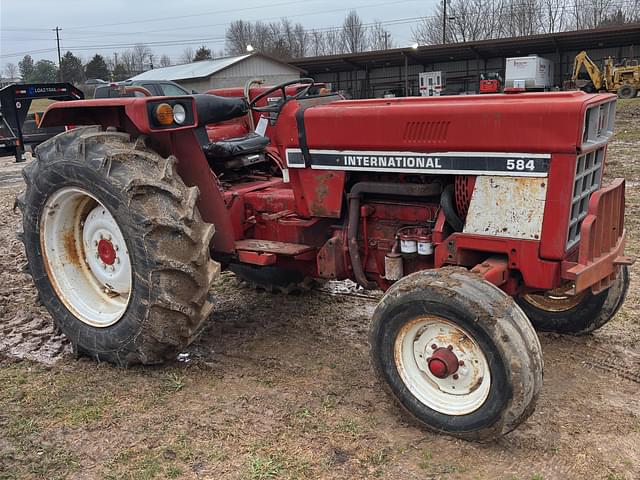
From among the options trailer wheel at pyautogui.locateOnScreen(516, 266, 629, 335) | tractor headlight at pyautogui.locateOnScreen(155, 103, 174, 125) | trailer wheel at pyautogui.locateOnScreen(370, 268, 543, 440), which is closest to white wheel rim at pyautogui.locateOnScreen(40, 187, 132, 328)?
tractor headlight at pyautogui.locateOnScreen(155, 103, 174, 125)

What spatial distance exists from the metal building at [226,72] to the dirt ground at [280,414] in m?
32.4

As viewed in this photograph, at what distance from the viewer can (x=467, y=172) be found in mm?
3156


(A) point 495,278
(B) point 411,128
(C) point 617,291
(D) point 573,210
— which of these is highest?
(B) point 411,128

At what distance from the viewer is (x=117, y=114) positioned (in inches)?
152

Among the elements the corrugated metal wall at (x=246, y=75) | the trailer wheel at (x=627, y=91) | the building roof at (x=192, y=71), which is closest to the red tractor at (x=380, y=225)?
the trailer wheel at (x=627, y=91)

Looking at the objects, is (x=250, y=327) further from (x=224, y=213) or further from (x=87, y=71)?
(x=87, y=71)

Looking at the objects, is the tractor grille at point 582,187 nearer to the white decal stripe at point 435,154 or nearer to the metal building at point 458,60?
the white decal stripe at point 435,154

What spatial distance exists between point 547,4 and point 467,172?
5853 cm

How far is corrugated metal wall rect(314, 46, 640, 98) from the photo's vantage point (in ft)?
104

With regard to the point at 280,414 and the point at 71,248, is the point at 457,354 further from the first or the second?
the point at 71,248

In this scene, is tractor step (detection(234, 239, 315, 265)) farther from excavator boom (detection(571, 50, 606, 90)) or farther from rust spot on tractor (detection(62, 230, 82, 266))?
excavator boom (detection(571, 50, 606, 90))

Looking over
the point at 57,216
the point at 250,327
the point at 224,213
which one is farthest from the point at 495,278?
the point at 57,216

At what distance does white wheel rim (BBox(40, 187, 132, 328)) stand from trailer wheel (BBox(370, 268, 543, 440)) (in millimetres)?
1669

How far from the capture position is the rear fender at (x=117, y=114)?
353cm
